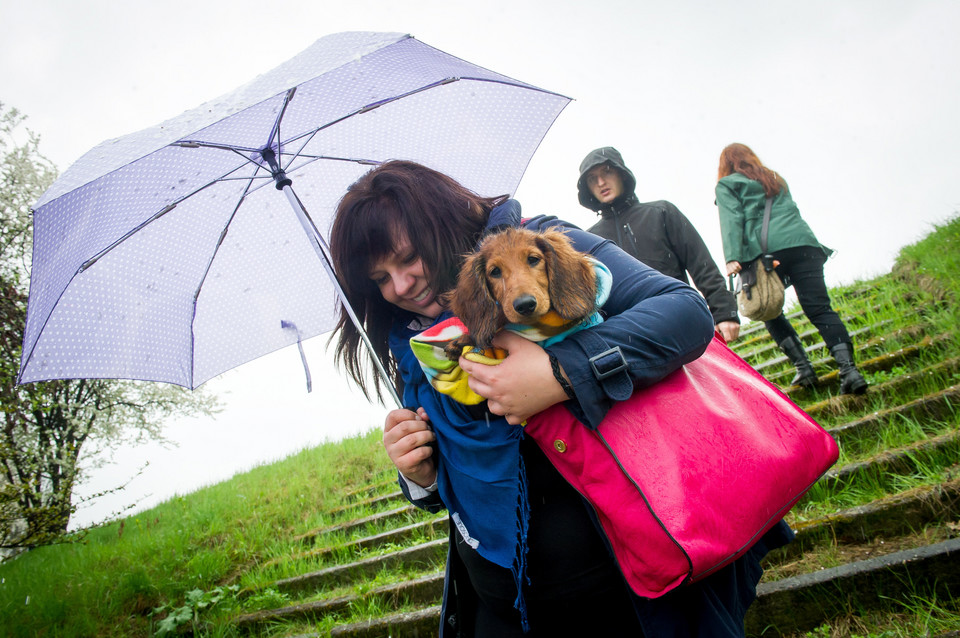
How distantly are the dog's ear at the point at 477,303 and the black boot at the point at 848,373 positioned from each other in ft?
11.3

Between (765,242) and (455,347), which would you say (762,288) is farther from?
(455,347)

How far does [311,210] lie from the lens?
2.39 metres

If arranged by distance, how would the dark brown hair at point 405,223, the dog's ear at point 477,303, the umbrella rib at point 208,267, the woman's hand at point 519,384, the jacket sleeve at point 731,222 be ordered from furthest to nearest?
the jacket sleeve at point 731,222, the umbrella rib at point 208,267, the dark brown hair at point 405,223, the dog's ear at point 477,303, the woman's hand at point 519,384

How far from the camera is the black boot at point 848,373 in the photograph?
11.5 ft

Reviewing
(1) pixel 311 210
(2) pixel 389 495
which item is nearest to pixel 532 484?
(1) pixel 311 210

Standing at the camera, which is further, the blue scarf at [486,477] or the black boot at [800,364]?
the black boot at [800,364]

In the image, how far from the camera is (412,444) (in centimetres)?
150

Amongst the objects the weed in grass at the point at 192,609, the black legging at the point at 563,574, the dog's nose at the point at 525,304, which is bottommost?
the weed in grass at the point at 192,609

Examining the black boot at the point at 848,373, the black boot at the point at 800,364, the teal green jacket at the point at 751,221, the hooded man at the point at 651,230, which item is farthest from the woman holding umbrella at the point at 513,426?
the black boot at the point at 800,364

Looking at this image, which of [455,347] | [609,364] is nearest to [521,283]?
[455,347]

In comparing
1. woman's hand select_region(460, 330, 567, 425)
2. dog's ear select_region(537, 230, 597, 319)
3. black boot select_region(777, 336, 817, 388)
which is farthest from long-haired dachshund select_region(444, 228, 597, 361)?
black boot select_region(777, 336, 817, 388)

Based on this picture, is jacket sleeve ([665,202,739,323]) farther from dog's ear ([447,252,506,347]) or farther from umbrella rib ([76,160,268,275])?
umbrella rib ([76,160,268,275])

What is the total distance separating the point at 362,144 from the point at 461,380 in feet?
5.13

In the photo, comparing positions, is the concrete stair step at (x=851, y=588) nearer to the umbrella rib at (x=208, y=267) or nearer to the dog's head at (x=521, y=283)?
the dog's head at (x=521, y=283)
